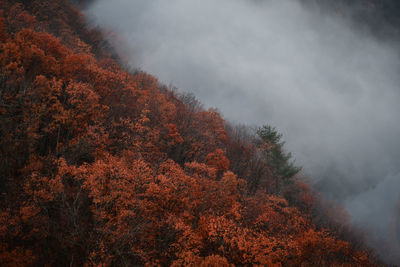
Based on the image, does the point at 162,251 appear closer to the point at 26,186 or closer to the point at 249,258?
the point at 249,258

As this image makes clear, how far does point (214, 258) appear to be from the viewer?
17.2 metres

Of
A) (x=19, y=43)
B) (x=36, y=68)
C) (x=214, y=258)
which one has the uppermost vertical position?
(x=19, y=43)

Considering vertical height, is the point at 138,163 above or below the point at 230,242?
above

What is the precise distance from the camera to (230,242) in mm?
20094

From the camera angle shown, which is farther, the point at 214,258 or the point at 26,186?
the point at 26,186

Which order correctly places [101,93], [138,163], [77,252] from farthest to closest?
[101,93]
[138,163]
[77,252]

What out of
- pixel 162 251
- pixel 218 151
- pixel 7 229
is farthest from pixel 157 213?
pixel 218 151

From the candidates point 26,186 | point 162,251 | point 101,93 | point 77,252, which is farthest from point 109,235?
point 101,93

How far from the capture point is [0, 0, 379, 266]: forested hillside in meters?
17.9

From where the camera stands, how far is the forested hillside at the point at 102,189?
1786 centimetres

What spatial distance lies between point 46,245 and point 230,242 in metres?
16.8

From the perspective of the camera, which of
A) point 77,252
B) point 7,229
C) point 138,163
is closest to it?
point 7,229

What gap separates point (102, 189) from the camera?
1967cm

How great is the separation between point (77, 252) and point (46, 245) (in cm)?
268
